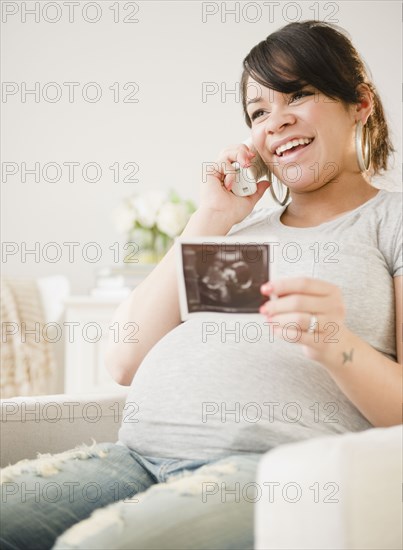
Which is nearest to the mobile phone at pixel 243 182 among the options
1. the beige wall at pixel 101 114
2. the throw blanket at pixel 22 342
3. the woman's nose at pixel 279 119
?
the woman's nose at pixel 279 119

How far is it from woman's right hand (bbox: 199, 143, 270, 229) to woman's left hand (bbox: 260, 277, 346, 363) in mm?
382

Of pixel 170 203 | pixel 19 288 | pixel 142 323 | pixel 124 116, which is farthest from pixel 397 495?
pixel 124 116

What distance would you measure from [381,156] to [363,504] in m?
Result: 0.77

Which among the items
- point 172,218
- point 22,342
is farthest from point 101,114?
point 22,342

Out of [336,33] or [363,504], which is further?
[336,33]

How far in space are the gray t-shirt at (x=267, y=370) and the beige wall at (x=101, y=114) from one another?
6.84 ft

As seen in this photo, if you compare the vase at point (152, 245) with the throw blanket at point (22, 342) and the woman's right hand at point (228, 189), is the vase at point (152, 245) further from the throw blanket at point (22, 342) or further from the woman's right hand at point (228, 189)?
the woman's right hand at point (228, 189)

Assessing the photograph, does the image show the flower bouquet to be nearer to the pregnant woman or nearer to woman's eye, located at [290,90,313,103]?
the pregnant woman

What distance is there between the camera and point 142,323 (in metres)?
1.11

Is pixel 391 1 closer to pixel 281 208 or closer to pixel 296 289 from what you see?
pixel 281 208

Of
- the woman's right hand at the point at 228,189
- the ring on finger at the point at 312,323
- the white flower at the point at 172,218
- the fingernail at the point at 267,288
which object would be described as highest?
the woman's right hand at the point at 228,189

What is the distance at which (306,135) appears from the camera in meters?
1.11

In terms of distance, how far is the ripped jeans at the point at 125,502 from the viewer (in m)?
0.69

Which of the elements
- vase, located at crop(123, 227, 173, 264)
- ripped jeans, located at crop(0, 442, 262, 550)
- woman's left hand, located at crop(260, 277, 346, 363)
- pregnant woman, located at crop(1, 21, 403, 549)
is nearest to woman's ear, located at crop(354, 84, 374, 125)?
pregnant woman, located at crop(1, 21, 403, 549)
